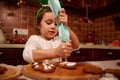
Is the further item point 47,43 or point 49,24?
point 47,43

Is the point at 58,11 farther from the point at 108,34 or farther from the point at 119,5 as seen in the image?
the point at 108,34

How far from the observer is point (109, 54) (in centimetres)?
209

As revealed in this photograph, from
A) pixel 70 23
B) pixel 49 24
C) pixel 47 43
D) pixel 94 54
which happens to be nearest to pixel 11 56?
pixel 47 43

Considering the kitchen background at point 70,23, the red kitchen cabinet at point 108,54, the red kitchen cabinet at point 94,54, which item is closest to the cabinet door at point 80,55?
the red kitchen cabinet at point 94,54

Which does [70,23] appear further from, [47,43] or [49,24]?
[49,24]

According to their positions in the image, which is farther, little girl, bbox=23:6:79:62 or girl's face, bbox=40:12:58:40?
girl's face, bbox=40:12:58:40

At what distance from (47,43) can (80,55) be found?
119 cm

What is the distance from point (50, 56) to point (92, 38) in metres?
2.21

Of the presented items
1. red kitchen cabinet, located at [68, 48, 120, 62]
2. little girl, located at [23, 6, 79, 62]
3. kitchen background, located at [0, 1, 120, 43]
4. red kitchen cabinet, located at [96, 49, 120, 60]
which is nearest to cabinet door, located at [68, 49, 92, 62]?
red kitchen cabinet, located at [68, 48, 120, 62]

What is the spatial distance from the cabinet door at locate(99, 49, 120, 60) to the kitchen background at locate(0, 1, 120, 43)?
47cm

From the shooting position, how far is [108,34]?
8.59 ft

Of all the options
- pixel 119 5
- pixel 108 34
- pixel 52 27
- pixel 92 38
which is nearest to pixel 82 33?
pixel 92 38

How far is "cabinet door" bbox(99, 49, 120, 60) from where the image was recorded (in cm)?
202

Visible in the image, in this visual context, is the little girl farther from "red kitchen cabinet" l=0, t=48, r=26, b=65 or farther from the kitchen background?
the kitchen background
